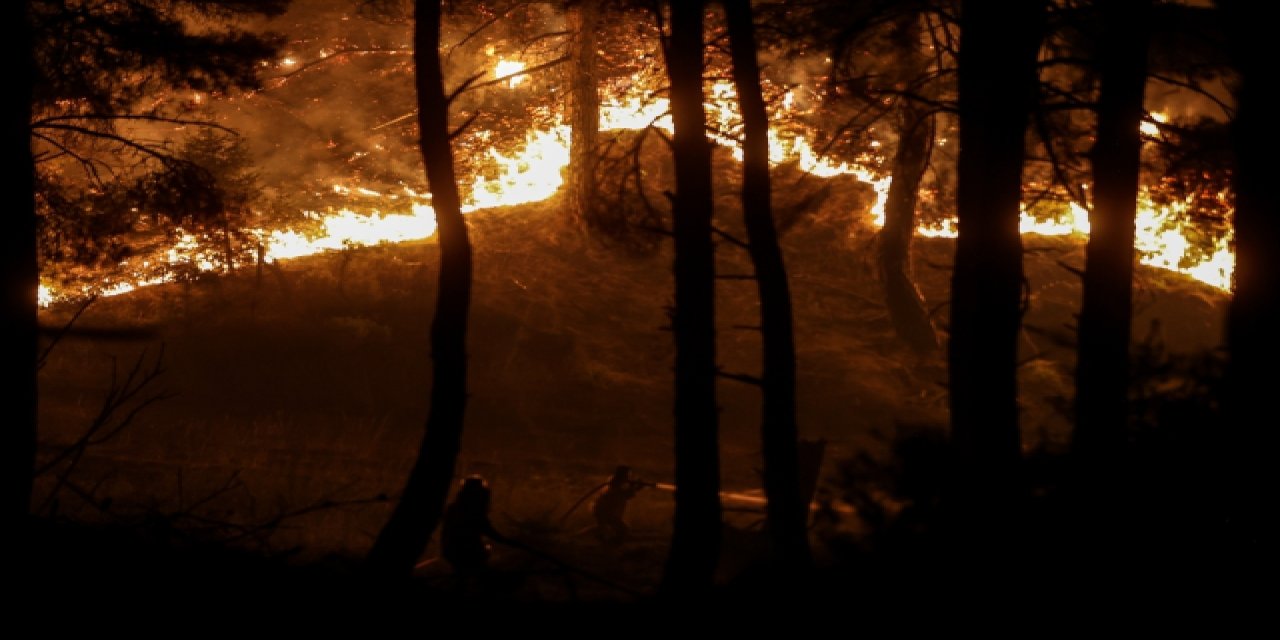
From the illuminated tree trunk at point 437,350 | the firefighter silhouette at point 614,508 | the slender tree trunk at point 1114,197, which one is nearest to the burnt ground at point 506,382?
the firefighter silhouette at point 614,508

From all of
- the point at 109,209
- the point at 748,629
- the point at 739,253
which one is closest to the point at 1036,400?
the point at 739,253

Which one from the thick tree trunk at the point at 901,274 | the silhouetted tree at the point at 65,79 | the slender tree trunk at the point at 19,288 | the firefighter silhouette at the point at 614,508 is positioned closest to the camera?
the slender tree trunk at the point at 19,288

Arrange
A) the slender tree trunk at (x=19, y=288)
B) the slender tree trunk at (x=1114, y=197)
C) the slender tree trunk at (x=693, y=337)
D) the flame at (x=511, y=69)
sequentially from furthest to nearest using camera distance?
the flame at (x=511, y=69), the slender tree trunk at (x=1114, y=197), the slender tree trunk at (x=693, y=337), the slender tree trunk at (x=19, y=288)

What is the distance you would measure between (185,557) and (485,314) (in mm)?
14509

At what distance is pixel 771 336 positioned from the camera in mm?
9016

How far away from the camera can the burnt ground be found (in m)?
11.8

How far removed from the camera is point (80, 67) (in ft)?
32.4

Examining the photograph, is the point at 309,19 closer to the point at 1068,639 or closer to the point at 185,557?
the point at 185,557

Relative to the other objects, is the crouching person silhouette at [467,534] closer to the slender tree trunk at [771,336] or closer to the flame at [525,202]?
the slender tree trunk at [771,336]

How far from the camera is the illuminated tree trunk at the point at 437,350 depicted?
841 centimetres

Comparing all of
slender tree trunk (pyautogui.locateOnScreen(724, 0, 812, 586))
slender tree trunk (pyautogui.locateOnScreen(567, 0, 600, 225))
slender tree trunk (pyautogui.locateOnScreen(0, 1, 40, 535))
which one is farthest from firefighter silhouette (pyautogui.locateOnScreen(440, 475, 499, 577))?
slender tree trunk (pyautogui.locateOnScreen(567, 0, 600, 225))

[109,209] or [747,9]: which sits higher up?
[747,9]

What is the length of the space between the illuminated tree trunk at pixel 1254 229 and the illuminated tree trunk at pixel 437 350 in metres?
6.20

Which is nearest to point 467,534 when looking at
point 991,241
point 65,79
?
point 991,241
